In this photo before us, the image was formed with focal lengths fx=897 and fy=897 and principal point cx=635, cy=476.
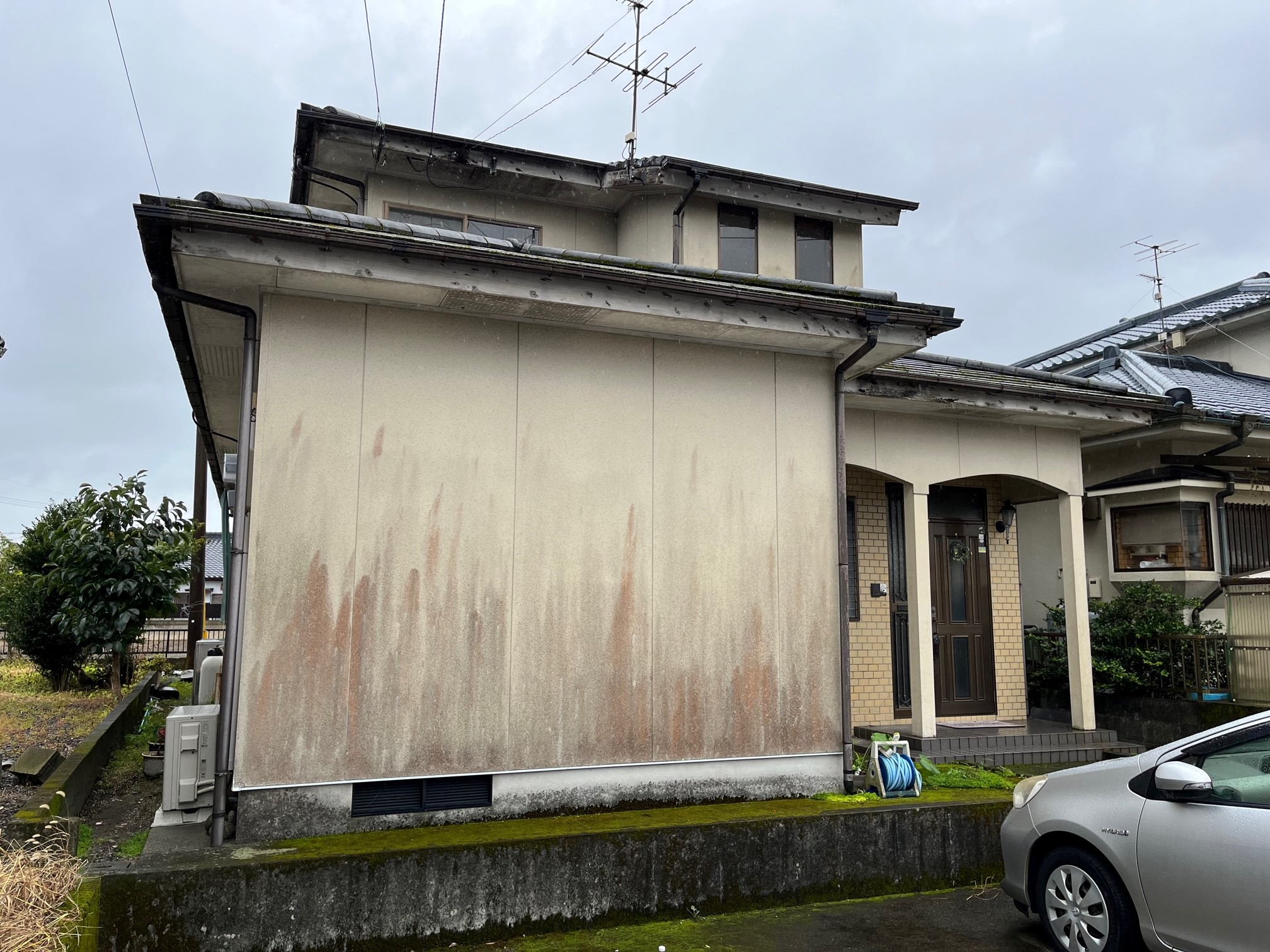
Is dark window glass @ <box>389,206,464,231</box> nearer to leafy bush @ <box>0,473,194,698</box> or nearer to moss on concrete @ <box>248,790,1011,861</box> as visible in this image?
leafy bush @ <box>0,473,194,698</box>

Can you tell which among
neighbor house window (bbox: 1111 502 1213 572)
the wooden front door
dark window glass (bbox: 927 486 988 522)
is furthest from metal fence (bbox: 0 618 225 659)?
neighbor house window (bbox: 1111 502 1213 572)

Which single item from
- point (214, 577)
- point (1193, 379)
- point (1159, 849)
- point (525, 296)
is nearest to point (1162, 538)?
point (1193, 379)

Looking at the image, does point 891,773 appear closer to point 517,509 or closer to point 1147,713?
point 517,509

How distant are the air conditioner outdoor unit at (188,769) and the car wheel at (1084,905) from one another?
493 cm

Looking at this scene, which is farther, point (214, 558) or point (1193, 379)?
point (214, 558)

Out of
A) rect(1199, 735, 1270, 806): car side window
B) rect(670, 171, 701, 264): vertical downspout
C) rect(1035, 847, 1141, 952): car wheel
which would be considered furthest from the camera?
rect(670, 171, 701, 264): vertical downspout

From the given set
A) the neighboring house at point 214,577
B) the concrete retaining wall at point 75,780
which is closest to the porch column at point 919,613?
the concrete retaining wall at point 75,780

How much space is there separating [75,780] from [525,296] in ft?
16.4

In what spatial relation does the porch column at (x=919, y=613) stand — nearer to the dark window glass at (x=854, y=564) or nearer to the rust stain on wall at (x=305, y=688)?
the dark window glass at (x=854, y=564)

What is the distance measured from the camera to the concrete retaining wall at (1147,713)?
375 inches

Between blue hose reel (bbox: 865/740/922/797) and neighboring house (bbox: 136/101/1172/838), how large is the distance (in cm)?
30

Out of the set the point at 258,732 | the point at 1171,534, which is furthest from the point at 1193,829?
the point at 1171,534

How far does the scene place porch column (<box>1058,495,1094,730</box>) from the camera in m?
9.27

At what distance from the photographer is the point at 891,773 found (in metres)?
6.77
